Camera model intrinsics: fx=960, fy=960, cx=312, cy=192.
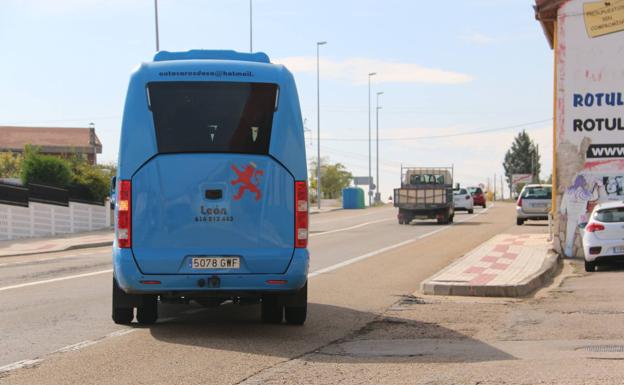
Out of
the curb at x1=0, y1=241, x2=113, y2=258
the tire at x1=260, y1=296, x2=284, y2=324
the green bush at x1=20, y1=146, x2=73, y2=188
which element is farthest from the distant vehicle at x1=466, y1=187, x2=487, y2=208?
the tire at x1=260, y1=296, x2=284, y2=324

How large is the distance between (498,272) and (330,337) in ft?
25.4

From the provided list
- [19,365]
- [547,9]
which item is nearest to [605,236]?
[547,9]

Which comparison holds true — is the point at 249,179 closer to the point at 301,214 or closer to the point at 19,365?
the point at 301,214

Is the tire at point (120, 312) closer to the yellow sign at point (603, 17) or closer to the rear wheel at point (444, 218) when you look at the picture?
the yellow sign at point (603, 17)

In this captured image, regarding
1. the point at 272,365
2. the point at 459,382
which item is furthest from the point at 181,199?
the point at 459,382

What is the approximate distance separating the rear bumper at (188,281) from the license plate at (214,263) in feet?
0.26

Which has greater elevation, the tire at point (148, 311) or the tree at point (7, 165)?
the tree at point (7, 165)

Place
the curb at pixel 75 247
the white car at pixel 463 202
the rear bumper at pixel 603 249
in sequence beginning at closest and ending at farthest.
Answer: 1. the rear bumper at pixel 603 249
2. the curb at pixel 75 247
3. the white car at pixel 463 202

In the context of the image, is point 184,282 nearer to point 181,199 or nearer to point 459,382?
point 181,199

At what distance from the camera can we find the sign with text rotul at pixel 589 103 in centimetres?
2103

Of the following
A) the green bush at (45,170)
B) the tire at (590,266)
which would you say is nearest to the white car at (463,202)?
the green bush at (45,170)

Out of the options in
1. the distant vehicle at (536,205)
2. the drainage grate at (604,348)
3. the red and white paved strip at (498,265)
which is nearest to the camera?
the drainage grate at (604,348)

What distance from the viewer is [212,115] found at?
9750 mm

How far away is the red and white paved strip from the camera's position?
15.1m
